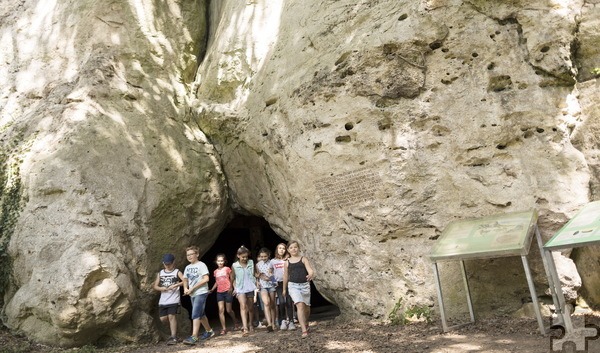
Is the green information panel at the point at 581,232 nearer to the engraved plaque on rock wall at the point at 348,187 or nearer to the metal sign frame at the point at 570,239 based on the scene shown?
the metal sign frame at the point at 570,239

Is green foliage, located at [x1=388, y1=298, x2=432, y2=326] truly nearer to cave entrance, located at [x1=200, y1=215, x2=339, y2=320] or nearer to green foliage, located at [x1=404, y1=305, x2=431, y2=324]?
green foliage, located at [x1=404, y1=305, x2=431, y2=324]

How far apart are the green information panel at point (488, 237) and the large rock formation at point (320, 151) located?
20.2 inches

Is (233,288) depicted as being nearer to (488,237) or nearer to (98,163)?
(98,163)

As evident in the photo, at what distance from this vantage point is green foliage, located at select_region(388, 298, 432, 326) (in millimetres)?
6391

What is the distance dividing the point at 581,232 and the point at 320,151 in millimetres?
3714

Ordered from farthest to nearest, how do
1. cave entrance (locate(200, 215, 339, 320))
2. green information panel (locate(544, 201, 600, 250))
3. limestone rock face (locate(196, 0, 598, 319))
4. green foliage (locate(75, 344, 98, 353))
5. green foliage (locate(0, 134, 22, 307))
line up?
cave entrance (locate(200, 215, 339, 320)), green foliage (locate(0, 134, 22, 307)), green foliage (locate(75, 344, 98, 353)), limestone rock face (locate(196, 0, 598, 319)), green information panel (locate(544, 201, 600, 250))

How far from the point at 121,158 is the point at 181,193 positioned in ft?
3.63

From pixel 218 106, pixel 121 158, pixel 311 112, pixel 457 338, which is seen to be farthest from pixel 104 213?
pixel 457 338

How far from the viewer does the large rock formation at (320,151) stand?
6.42 meters

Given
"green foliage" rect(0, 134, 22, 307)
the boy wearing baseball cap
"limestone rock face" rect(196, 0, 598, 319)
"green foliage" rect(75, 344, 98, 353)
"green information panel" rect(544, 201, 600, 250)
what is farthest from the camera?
"green foliage" rect(0, 134, 22, 307)

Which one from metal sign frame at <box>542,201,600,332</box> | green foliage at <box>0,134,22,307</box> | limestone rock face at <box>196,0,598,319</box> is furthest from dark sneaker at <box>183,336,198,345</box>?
metal sign frame at <box>542,201,600,332</box>

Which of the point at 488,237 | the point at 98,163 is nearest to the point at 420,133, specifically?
the point at 488,237

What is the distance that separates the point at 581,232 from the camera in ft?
15.2

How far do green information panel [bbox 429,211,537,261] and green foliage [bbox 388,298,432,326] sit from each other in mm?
1097
